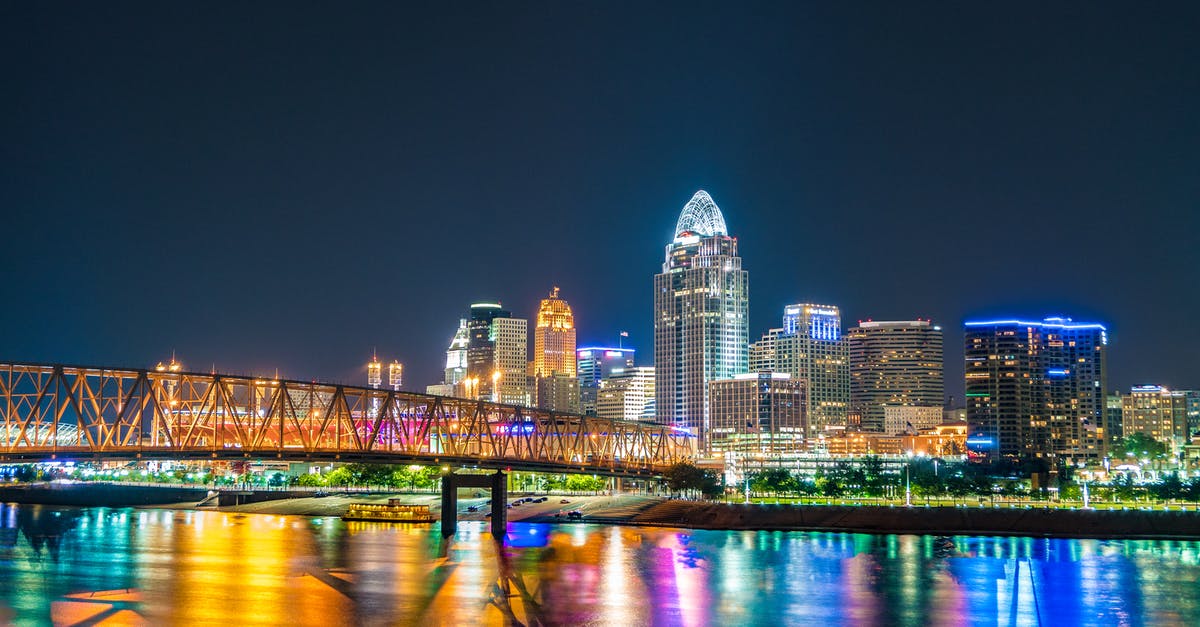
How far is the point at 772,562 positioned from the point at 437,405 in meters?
36.5

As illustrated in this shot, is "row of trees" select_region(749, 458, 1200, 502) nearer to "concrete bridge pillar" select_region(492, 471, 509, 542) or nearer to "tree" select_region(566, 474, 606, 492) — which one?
"tree" select_region(566, 474, 606, 492)

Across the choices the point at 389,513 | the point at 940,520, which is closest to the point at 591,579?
the point at 940,520

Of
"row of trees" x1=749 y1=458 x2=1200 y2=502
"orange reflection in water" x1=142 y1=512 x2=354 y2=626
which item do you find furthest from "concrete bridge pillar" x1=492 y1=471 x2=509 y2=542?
"row of trees" x1=749 y1=458 x2=1200 y2=502

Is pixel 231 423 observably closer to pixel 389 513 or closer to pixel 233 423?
pixel 233 423

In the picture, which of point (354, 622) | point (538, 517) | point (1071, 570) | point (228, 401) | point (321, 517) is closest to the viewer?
point (354, 622)

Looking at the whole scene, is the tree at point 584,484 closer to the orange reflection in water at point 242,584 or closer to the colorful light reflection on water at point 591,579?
the colorful light reflection on water at point 591,579

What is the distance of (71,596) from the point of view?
2847 inches

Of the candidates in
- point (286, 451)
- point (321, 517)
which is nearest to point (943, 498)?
point (321, 517)

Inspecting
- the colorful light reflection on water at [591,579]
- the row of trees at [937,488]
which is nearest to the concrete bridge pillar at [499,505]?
the colorful light reflection on water at [591,579]

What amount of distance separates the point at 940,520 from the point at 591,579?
55504mm

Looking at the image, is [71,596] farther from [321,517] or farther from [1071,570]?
[321,517]

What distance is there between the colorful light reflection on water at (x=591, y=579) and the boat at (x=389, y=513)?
696 inches

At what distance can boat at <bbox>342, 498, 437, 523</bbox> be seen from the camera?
13975 cm

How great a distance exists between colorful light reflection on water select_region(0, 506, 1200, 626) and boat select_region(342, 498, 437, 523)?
58.0 ft
